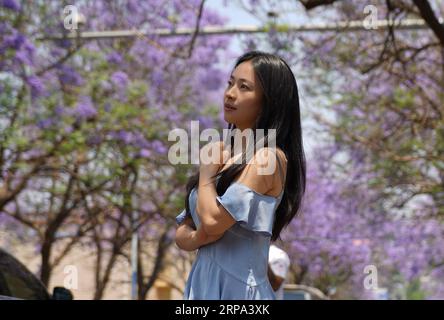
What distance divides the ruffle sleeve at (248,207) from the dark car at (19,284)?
2.94 metres

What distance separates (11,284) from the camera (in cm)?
578

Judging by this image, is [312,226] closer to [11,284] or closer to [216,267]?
[11,284]

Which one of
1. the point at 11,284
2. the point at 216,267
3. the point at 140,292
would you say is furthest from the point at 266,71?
the point at 140,292

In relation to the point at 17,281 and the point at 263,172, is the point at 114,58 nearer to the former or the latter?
the point at 17,281

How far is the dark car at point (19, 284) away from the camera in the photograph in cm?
569

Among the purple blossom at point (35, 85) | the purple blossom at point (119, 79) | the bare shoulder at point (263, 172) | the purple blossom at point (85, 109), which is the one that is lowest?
the bare shoulder at point (263, 172)

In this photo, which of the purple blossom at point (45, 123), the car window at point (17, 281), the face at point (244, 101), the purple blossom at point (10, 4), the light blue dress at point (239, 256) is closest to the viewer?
the light blue dress at point (239, 256)

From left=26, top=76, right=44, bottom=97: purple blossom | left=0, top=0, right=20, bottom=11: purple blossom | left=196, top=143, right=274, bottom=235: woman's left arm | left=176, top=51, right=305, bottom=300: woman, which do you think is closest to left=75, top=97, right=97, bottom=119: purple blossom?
left=26, top=76, right=44, bottom=97: purple blossom

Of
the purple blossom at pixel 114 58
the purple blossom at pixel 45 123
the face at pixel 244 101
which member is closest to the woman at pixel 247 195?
the face at pixel 244 101

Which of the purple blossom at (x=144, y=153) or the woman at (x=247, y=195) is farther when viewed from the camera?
the purple blossom at (x=144, y=153)

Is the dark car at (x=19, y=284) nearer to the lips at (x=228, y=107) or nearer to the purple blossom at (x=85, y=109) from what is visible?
the lips at (x=228, y=107)

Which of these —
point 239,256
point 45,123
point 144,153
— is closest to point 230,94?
point 239,256

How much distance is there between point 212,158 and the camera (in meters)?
2.97

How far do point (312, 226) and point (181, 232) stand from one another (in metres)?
23.3
